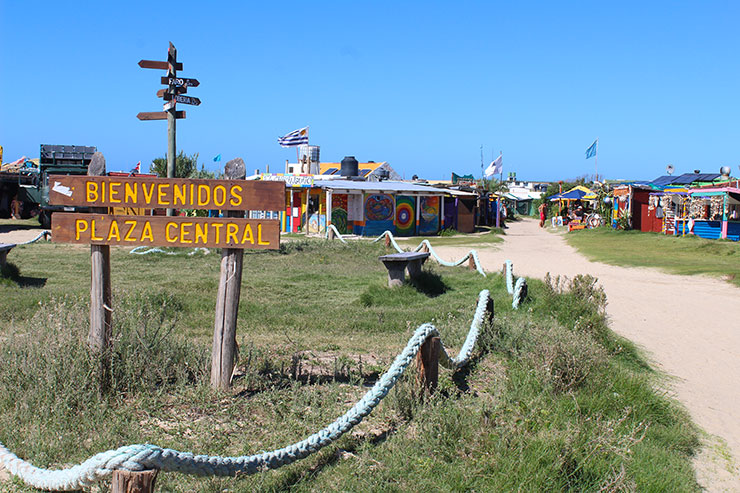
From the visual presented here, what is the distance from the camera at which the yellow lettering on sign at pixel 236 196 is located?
5.50 m

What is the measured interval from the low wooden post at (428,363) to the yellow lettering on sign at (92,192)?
2880 mm

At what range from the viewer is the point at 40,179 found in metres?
31.5

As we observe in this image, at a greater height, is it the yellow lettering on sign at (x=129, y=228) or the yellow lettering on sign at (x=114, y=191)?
the yellow lettering on sign at (x=114, y=191)

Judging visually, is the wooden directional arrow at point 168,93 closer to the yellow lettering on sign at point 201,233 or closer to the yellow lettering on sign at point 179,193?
the yellow lettering on sign at point 179,193

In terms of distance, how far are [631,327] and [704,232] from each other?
68.5 ft

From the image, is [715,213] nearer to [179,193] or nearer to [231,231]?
[231,231]

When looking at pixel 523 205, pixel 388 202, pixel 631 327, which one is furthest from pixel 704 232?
pixel 523 205

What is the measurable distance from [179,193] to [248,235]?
644mm

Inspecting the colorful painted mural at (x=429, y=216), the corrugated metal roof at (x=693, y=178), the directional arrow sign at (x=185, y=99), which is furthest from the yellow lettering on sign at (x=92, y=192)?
the corrugated metal roof at (x=693, y=178)

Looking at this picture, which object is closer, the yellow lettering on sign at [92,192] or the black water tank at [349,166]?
the yellow lettering on sign at [92,192]

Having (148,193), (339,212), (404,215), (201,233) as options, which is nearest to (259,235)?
(201,233)

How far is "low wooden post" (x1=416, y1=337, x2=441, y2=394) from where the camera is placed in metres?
5.29

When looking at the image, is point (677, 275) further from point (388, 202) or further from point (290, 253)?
point (388, 202)

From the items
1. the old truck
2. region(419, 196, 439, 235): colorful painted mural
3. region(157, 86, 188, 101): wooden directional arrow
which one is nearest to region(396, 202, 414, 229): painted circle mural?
region(419, 196, 439, 235): colorful painted mural
